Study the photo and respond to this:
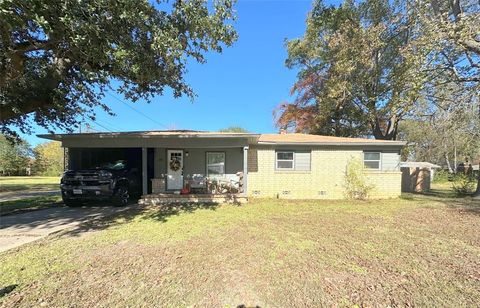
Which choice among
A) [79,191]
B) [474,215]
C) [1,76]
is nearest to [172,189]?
[79,191]

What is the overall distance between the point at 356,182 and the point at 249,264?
10.4 m

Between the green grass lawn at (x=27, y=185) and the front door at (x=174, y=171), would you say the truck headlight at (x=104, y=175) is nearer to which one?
the front door at (x=174, y=171)

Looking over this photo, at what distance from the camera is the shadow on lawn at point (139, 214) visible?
760cm

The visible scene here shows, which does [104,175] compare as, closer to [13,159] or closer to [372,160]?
[372,160]

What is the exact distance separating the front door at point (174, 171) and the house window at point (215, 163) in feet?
4.41

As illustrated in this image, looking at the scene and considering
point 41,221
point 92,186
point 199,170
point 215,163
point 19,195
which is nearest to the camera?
point 41,221

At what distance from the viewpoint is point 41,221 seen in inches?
333

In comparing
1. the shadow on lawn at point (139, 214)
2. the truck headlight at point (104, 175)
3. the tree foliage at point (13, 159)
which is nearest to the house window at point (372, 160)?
the shadow on lawn at point (139, 214)

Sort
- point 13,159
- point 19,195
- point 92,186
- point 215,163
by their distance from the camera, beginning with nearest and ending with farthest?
point 92,186 → point 215,163 → point 19,195 → point 13,159

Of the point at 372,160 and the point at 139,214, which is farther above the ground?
the point at 372,160

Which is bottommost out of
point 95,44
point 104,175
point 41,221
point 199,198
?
point 41,221

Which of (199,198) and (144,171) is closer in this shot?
(144,171)

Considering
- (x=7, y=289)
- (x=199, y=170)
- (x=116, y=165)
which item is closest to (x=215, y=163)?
(x=199, y=170)

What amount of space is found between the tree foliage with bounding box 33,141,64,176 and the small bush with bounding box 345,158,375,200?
139 ft
